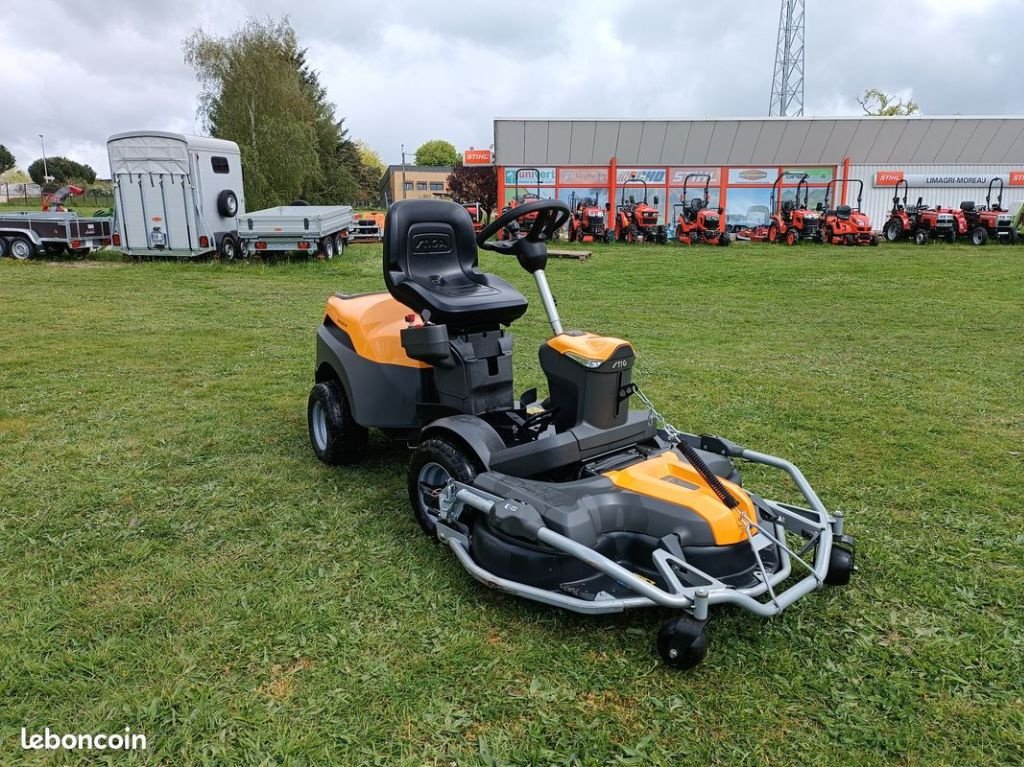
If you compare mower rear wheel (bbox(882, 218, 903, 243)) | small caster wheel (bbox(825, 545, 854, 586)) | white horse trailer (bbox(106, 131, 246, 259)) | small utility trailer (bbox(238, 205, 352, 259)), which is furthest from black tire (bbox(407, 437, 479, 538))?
mower rear wheel (bbox(882, 218, 903, 243))

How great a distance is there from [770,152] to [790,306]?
16.3 meters

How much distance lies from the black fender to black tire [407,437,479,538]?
45mm

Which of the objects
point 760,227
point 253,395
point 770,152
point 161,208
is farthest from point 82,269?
point 770,152

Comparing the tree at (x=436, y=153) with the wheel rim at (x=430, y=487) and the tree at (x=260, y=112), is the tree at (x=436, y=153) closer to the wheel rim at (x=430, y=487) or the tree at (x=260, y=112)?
the tree at (x=260, y=112)

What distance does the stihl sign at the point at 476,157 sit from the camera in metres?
33.1

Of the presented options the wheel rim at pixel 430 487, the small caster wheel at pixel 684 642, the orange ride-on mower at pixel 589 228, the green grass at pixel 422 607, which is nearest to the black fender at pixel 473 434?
the wheel rim at pixel 430 487

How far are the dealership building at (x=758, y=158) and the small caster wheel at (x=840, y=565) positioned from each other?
23400mm

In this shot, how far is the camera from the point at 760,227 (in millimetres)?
23188

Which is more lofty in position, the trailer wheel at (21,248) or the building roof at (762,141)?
the building roof at (762,141)

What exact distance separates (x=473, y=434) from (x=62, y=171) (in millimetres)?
84934

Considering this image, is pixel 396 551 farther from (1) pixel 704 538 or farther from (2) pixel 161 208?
(2) pixel 161 208

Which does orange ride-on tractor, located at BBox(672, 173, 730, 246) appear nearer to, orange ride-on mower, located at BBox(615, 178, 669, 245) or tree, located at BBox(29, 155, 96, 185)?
orange ride-on mower, located at BBox(615, 178, 669, 245)

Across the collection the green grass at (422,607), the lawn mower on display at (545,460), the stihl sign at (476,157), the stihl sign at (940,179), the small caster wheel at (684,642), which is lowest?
the green grass at (422,607)

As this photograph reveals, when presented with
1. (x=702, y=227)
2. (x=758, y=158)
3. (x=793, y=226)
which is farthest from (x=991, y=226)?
(x=702, y=227)
